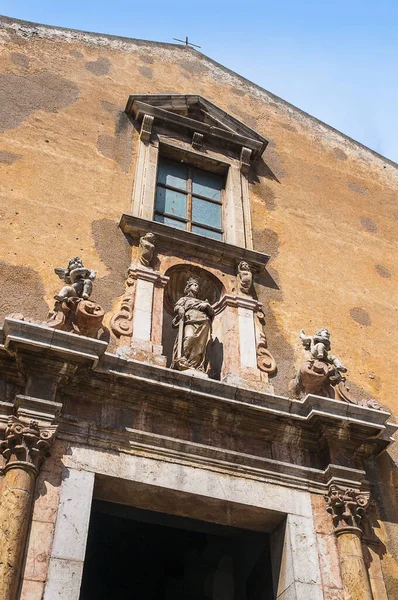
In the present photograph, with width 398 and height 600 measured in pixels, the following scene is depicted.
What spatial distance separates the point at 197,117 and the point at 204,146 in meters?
0.50

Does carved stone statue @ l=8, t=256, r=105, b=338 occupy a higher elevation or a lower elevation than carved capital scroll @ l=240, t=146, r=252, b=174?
lower

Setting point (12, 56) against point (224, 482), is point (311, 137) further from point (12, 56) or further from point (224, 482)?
point (224, 482)

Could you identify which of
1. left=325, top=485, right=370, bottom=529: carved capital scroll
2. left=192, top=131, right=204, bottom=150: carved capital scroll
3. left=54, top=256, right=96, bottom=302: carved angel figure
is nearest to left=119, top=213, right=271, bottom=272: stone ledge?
left=54, top=256, right=96, bottom=302: carved angel figure

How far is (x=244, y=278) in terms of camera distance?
7723 mm

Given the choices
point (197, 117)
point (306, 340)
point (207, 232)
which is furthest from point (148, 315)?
point (197, 117)

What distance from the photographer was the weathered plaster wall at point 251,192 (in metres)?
7.21

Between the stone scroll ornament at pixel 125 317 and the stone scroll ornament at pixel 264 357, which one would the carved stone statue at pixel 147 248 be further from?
the stone scroll ornament at pixel 264 357

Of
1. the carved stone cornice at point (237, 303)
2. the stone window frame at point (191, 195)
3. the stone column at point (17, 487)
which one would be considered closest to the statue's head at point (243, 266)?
the carved stone cornice at point (237, 303)

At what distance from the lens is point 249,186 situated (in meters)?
9.24

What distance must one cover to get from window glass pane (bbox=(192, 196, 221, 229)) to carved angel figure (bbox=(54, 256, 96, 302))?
7.53 ft

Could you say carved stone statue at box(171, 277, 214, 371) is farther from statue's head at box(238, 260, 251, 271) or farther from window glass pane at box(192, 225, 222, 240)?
window glass pane at box(192, 225, 222, 240)

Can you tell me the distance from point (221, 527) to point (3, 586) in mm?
2426

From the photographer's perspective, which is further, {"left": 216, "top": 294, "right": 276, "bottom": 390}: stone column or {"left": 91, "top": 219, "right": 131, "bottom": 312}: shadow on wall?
{"left": 91, "top": 219, "right": 131, "bottom": 312}: shadow on wall

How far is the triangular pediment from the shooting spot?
918cm
